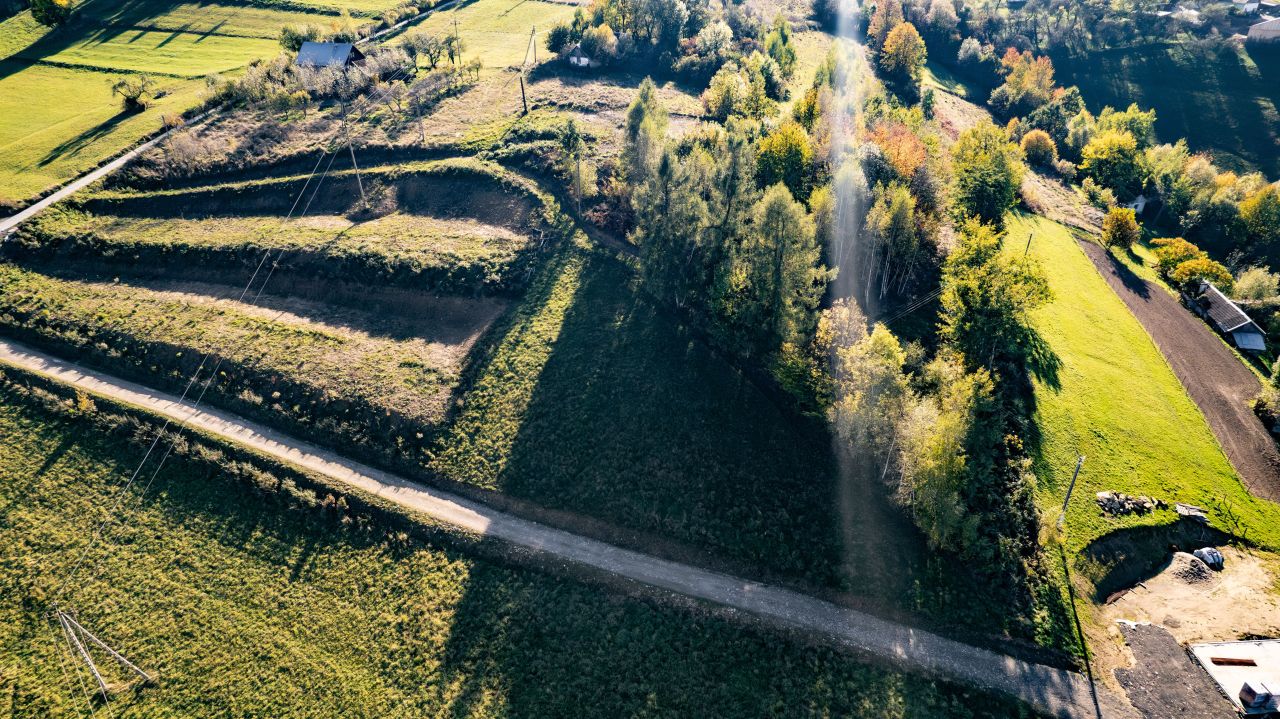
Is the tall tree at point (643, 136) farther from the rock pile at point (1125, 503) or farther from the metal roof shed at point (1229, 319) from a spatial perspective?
the metal roof shed at point (1229, 319)

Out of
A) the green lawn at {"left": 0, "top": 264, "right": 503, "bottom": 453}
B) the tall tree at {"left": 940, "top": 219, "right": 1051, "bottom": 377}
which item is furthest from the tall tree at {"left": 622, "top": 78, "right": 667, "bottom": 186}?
the tall tree at {"left": 940, "top": 219, "right": 1051, "bottom": 377}

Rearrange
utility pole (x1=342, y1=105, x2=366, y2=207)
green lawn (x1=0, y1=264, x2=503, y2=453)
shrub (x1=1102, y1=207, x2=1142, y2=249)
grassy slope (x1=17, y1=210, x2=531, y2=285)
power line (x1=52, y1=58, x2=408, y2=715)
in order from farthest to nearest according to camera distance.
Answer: shrub (x1=1102, y1=207, x2=1142, y2=249) → utility pole (x1=342, y1=105, x2=366, y2=207) → grassy slope (x1=17, y1=210, x2=531, y2=285) → green lawn (x1=0, y1=264, x2=503, y2=453) → power line (x1=52, y1=58, x2=408, y2=715)

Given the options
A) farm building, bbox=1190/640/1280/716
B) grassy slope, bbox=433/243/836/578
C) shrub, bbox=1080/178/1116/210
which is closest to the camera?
farm building, bbox=1190/640/1280/716

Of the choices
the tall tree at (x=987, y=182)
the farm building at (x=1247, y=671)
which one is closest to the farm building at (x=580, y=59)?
the tall tree at (x=987, y=182)

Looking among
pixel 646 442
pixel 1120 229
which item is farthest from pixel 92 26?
pixel 1120 229

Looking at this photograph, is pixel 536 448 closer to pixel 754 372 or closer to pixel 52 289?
pixel 754 372

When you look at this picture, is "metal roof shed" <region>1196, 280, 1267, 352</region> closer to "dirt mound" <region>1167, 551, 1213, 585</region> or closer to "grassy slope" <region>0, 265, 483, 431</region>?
"dirt mound" <region>1167, 551, 1213, 585</region>

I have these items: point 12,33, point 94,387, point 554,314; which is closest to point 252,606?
point 94,387
